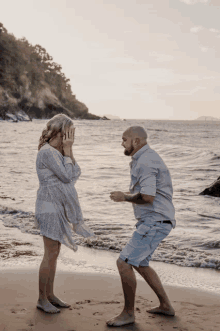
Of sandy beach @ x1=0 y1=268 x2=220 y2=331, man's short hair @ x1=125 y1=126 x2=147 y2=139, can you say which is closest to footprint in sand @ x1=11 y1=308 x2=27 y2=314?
sandy beach @ x1=0 y1=268 x2=220 y2=331

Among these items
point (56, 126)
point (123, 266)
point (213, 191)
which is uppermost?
point (56, 126)

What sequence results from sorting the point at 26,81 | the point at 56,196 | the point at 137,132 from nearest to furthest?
the point at 137,132
the point at 56,196
the point at 26,81

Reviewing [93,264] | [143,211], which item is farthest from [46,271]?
[93,264]

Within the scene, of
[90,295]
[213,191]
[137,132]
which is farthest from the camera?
[213,191]

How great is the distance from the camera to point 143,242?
112 inches

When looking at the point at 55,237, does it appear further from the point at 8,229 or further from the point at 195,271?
the point at 8,229

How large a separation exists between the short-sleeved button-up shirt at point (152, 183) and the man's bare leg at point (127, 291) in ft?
1.36

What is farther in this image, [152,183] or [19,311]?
[19,311]

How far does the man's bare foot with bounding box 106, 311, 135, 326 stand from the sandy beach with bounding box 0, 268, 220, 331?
0.12 ft

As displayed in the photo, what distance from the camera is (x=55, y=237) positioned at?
3033 mm

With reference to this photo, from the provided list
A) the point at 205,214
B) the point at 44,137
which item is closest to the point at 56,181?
the point at 44,137

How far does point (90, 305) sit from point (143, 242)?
0.90 m

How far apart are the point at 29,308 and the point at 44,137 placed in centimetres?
152

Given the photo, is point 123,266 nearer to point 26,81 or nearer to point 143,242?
point 143,242
